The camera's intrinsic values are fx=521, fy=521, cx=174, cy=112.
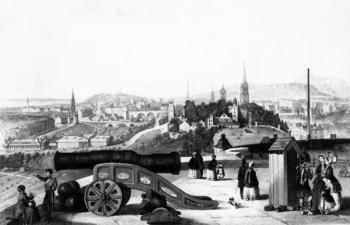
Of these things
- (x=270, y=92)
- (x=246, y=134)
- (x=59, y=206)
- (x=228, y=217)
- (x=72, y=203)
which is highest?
(x=270, y=92)

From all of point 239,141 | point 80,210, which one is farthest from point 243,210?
point 239,141

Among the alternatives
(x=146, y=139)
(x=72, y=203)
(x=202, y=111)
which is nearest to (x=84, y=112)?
(x=146, y=139)

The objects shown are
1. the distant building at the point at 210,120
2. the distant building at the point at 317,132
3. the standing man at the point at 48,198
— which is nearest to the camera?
the standing man at the point at 48,198

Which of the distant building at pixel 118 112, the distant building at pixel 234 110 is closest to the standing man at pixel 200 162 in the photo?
the distant building at pixel 234 110

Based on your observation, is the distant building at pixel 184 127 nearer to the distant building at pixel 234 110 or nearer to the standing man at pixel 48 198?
the distant building at pixel 234 110

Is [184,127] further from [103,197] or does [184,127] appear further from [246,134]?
[103,197]

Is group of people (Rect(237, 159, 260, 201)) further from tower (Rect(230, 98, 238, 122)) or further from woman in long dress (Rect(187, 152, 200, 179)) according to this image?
tower (Rect(230, 98, 238, 122))

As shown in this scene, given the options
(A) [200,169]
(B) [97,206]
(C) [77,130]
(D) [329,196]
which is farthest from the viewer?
(A) [200,169]
